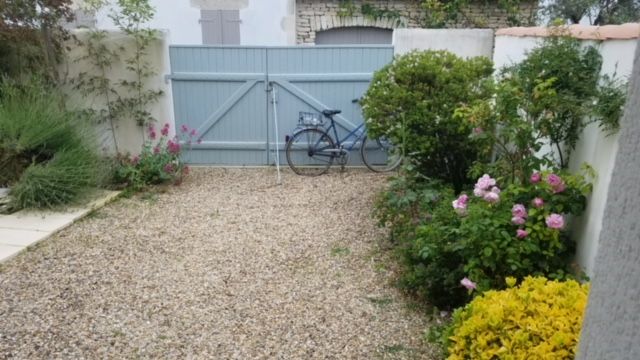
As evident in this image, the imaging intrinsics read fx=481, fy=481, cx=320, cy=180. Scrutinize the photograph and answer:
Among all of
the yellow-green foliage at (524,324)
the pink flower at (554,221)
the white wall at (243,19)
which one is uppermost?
the white wall at (243,19)

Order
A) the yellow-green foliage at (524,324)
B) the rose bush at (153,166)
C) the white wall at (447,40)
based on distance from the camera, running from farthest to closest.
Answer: the white wall at (447,40), the rose bush at (153,166), the yellow-green foliage at (524,324)

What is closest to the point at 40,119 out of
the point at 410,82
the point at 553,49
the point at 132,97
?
the point at 132,97

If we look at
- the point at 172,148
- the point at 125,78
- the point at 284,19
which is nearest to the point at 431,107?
the point at 172,148

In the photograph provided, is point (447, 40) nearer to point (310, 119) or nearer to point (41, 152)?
point (310, 119)

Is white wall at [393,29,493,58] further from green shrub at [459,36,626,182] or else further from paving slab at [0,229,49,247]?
paving slab at [0,229,49,247]

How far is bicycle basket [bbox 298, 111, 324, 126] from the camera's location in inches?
240

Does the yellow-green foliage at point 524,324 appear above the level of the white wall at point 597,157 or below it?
below

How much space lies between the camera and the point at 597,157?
8.68 feet

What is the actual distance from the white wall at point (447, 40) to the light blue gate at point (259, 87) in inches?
9.4

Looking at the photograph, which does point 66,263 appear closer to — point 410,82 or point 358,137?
point 410,82

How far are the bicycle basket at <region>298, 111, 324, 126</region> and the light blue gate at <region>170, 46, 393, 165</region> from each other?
0.45 ft

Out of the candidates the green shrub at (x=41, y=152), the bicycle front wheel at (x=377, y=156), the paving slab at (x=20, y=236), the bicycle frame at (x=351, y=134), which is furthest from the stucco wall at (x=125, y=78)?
the bicycle front wheel at (x=377, y=156)

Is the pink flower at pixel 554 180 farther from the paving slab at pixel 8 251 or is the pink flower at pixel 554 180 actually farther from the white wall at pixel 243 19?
the white wall at pixel 243 19

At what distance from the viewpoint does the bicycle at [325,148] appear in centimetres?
609
